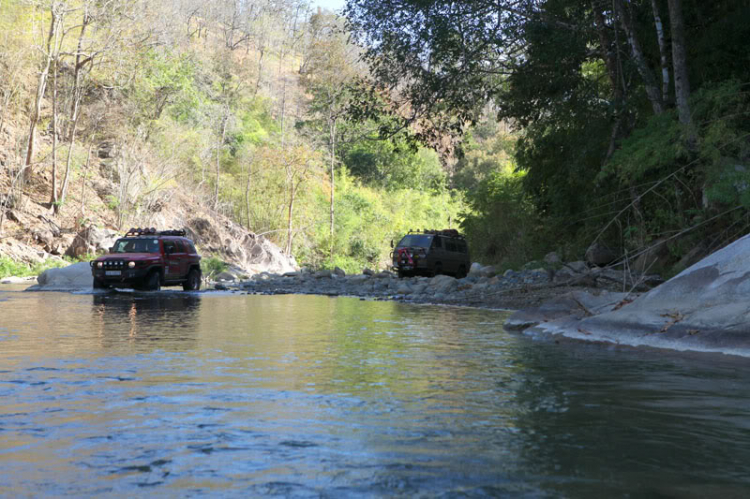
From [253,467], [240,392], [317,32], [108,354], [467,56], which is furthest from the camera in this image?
[317,32]

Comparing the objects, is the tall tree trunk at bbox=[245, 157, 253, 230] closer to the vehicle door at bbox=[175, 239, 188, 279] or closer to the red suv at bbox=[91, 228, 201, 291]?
the red suv at bbox=[91, 228, 201, 291]

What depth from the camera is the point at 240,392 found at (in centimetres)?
706

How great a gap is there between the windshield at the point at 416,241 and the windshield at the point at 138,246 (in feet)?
36.6

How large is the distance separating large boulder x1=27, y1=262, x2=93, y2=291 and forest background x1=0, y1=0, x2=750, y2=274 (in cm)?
1072

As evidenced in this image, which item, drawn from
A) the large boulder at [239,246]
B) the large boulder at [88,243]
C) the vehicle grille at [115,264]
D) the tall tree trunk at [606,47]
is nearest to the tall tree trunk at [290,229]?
the large boulder at [239,246]

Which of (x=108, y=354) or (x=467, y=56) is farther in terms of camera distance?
(x=467, y=56)

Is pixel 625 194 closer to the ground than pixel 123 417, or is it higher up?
higher up

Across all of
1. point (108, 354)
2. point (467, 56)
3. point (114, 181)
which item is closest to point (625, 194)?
point (467, 56)

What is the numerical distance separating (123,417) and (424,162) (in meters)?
62.7

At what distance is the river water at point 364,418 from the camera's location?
4375mm

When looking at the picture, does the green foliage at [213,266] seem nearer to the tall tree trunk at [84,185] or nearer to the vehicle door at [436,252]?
the tall tree trunk at [84,185]

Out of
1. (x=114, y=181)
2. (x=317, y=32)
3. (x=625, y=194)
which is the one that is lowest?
(x=625, y=194)

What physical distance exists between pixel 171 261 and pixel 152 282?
98 centimetres

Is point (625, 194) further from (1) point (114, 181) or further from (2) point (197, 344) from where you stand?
(1) point (114, 181)
